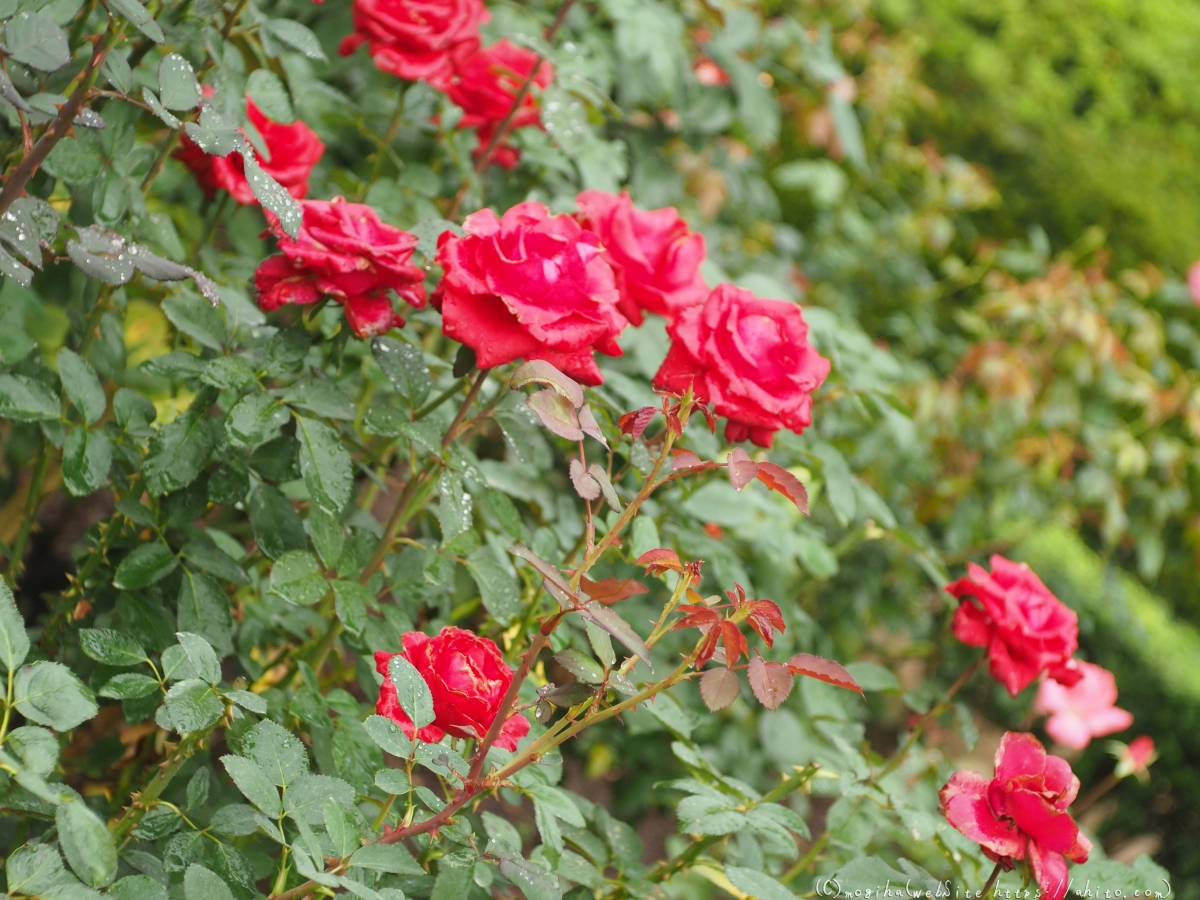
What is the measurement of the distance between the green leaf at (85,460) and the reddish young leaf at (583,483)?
0.50m

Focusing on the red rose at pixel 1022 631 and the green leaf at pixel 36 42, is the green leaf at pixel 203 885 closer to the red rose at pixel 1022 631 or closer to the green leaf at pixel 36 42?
the green leaf at pixel 36 42

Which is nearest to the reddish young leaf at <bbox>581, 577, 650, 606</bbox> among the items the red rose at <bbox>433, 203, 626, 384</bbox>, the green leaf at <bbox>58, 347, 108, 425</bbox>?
the red rose at <bbox>433, 203, 626, 384</bbox>

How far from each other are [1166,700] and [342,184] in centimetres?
296

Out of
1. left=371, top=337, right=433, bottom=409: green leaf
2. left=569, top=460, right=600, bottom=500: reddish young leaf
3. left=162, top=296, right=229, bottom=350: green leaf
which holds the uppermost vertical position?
left=569, top=460, right=600, bottom=500: reddish young leaf

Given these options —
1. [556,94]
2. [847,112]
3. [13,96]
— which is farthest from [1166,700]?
[13,96]

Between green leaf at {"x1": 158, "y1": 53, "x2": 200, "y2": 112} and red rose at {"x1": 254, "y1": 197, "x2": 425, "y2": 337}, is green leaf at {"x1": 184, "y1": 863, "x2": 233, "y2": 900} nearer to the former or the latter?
red rose at {"x1": 254, "y1": 197, "x2": 425, "y2": 337}

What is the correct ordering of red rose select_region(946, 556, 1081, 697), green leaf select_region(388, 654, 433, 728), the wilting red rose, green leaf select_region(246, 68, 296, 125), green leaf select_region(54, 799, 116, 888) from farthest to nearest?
the wilting red rose → red rose select_region(946, 556, 1081, 697) → green leaf select_region(246, 68, 296, 125) → green leaf select_region(388, 654, 433, 728) → green leaf select_region(54, 799, 116, 888)

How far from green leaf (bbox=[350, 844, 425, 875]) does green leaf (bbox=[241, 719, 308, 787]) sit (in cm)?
9

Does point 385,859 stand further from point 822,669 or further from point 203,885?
point 822,669

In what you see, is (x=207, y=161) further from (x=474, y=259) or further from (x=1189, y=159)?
(x=1189, y=159)

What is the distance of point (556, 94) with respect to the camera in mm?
1438

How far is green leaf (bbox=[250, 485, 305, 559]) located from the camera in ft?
3.41

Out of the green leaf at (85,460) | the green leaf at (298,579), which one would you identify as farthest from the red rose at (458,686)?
the green leaf at (85,460)

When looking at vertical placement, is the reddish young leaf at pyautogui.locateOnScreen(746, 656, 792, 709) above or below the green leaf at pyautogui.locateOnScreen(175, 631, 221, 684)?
above
